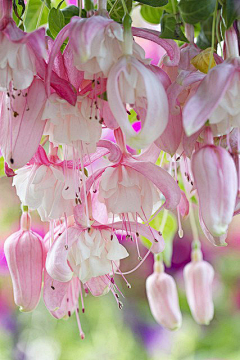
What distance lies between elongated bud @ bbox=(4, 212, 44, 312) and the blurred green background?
65 centimetres

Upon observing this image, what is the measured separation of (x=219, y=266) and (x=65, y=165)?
2.73 ft

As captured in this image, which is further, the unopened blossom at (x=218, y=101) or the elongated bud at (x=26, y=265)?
the elongated bud at (x=26, y=265)

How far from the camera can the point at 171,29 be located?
1.04 feet

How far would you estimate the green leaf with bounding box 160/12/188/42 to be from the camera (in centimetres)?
31

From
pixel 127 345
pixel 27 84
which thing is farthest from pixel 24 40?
pixel 127 345

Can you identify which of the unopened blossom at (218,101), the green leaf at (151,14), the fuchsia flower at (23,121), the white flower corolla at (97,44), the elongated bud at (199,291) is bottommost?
the elongated bud at (199,291)

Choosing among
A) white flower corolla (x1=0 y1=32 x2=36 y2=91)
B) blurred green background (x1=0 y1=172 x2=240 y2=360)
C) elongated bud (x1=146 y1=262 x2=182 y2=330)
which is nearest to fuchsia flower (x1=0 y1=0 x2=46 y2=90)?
white flower corolla (x1=0 y1=32 x2=36 y2=91)

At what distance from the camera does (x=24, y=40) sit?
0.83 feet

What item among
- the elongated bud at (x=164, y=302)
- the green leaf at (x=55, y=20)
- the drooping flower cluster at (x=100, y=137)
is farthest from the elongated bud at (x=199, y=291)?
the green leaf at (x=55, y=20)

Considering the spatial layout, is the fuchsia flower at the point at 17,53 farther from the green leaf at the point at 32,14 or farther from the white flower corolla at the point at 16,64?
the green leaf at the point at 32,14

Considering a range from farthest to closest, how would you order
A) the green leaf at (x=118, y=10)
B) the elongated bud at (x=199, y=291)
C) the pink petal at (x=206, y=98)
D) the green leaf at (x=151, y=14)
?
1. the elongated bud at (x=199, y=291)
2. the green leaf at (x=151, y=14)
3. the green leaf at (x=118, y=10)
4. the pink petal at (x=206, y=98)

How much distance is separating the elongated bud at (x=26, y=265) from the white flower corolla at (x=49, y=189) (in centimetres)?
A: 4

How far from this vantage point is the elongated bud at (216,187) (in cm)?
25

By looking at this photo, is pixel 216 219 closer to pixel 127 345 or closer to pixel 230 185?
pixel 230 185
